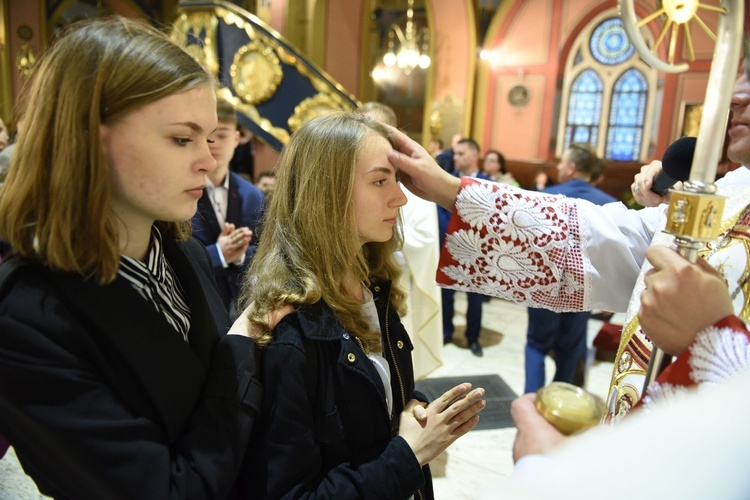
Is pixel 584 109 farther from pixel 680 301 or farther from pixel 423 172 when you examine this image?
pixel 680 301

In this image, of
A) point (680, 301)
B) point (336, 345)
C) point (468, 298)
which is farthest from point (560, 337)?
point (680, 301)

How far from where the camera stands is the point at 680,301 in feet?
2.31

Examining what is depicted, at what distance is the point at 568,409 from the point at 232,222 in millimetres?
2387

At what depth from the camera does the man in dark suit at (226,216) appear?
8.12 feet

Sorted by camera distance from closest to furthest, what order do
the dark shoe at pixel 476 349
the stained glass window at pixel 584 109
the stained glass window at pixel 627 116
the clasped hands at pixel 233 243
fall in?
the clasped hands at pixel 233 243 < the dark shoe at pixel 476 349 < the stained glass window at pixel 627 116 < the stained glass window at pixel 584 109

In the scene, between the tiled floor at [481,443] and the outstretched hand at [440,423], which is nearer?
the outstretched hand at [440,423]

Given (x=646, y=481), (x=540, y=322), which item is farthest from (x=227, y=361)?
(x=540, y=322)

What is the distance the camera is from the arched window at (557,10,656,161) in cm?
1162

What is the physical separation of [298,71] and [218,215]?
9.32 ft

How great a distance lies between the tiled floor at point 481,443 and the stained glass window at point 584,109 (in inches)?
316

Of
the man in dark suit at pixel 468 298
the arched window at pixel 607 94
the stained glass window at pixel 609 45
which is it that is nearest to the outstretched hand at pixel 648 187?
the man in dark suit at pixel 468 298

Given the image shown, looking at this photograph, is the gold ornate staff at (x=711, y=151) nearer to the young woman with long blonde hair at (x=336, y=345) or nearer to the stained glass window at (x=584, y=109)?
the young woman with long blonde hair at (x=336, y=345)

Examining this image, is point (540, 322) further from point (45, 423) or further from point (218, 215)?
point (45, 423)

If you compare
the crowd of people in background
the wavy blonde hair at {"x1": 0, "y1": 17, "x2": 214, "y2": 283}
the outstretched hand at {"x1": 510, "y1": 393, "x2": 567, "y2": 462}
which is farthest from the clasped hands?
the outstretched hand at {"x1": 510, "y1": 393, "x2": 567, "y2": 462}
